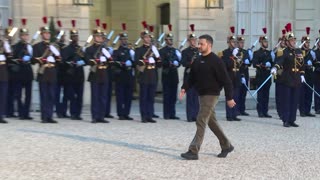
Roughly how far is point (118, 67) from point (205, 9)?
503cm

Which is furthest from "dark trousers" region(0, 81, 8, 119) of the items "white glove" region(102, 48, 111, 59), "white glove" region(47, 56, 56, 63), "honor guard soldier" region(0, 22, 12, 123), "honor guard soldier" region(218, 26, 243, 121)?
"honor guard soldier" region(218, 26, 243, 121)

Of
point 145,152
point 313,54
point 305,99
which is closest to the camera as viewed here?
point 145,152

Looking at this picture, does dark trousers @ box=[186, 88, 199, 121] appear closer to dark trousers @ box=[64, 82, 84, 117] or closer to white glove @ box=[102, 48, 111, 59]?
white glove @ box=[102, 48, 111, 59]

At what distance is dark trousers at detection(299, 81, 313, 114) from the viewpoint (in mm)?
14812

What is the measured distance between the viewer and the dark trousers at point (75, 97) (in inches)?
519

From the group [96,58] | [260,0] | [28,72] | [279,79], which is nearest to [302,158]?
[279,79]

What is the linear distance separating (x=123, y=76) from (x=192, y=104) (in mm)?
1663

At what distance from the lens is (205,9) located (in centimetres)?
1747

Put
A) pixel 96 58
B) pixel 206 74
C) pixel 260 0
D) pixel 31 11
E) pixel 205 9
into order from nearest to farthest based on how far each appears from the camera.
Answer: pixel 206 74 → pixel 96 58 → pixel 31 11 → pixel 205 9 → pixel 260 0

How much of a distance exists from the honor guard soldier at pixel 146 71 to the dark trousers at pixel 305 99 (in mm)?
4038

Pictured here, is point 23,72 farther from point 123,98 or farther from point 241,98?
point 241,98

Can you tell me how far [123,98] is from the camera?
13.5 m

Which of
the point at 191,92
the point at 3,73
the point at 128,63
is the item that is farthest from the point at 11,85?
the point at 191,92

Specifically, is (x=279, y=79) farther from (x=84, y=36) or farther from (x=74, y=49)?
(x=84, y=36)
